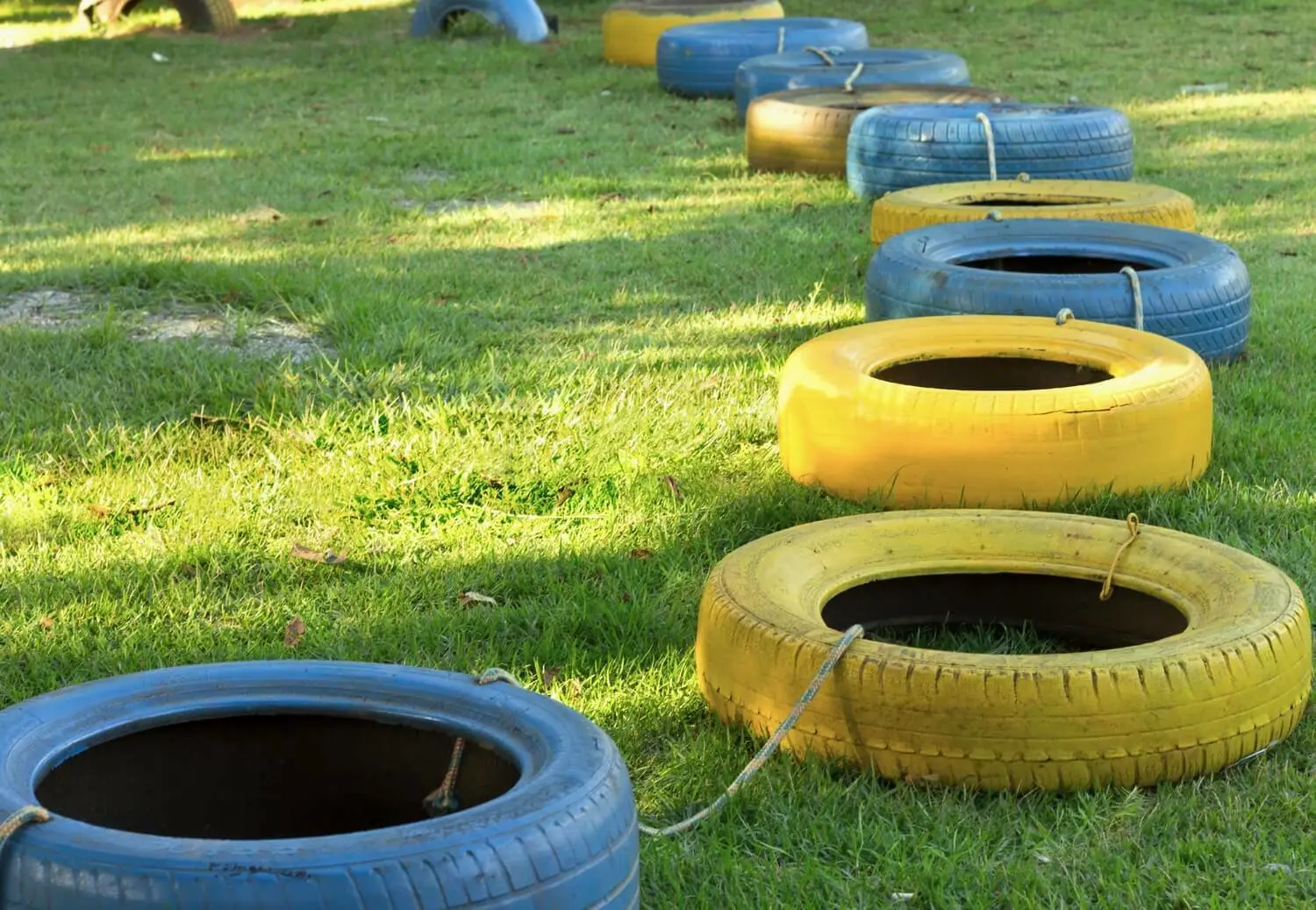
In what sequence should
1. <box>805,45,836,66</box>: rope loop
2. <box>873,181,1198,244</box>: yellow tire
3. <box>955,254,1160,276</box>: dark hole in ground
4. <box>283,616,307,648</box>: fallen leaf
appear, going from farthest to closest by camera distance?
<box>805,45,836,66</box>: rope loop < <box>873,181,1198,244</box>: yellow tire < <box>955,254,1160,276</box>: dark hole in ground < <box>283,616,307,648</box>: fallen leaf

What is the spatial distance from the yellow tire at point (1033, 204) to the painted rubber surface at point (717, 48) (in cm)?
522

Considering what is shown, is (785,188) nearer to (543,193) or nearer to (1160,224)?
(543,193)

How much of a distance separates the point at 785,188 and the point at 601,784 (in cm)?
696

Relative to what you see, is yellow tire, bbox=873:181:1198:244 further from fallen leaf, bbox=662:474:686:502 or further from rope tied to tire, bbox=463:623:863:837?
rope tied to tire, bbox=463:623:863:837

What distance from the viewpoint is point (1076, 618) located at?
352 centimetres

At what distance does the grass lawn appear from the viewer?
278 centimetres

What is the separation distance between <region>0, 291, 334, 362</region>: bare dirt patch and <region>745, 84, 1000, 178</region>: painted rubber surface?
389 cm

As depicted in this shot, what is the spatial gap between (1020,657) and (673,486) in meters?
1.70

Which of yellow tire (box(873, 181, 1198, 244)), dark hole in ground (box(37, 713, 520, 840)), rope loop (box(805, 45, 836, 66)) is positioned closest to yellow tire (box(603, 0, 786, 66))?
rope loop (box(805, 45, 836, 66))

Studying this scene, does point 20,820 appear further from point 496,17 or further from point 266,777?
point 496,17

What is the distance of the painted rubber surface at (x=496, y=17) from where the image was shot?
15.2 m

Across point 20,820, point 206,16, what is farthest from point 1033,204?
point 206,16

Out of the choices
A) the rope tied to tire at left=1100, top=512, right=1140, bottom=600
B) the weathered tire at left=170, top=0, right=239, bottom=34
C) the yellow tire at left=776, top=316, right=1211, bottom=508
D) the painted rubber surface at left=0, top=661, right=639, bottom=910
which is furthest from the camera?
the weathered tire at left=170, top=0, right=239, bottom=34

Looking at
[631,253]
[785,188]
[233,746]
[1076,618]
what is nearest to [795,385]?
[1076,618]
